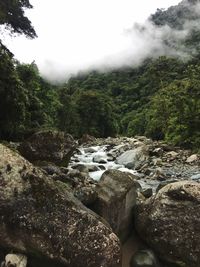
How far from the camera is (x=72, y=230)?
21.3 ft

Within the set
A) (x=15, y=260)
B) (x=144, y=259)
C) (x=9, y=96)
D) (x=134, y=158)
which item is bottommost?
(x=134, y=158)

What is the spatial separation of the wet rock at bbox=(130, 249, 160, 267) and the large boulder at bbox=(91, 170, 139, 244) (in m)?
0.81

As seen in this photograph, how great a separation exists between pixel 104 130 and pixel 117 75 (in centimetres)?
7233

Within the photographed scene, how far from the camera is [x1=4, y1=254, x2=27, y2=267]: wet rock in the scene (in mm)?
6145

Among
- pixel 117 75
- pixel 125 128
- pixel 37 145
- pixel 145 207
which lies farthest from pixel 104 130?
pixel 117 75

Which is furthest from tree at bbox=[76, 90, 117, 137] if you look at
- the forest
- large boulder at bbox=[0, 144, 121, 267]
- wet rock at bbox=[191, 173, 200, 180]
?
large boulder at bbox=[0, 144, 121, 267]

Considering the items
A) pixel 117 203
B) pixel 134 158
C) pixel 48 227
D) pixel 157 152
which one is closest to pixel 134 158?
pixel 134 158

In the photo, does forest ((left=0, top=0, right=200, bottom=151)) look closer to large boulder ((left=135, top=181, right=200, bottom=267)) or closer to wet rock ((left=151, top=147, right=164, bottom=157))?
wet rock ((left=151, top=147, right=164, bottom=157))

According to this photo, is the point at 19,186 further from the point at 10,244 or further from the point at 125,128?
the point at 125,128

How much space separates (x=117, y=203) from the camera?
821cm

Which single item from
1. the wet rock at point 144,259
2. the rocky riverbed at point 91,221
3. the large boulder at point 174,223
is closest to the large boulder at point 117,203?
the rocky riverbed at point 91,221

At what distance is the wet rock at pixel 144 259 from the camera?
7.22 metres

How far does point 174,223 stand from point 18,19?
15.1 m

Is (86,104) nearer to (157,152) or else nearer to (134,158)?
(157,152)
